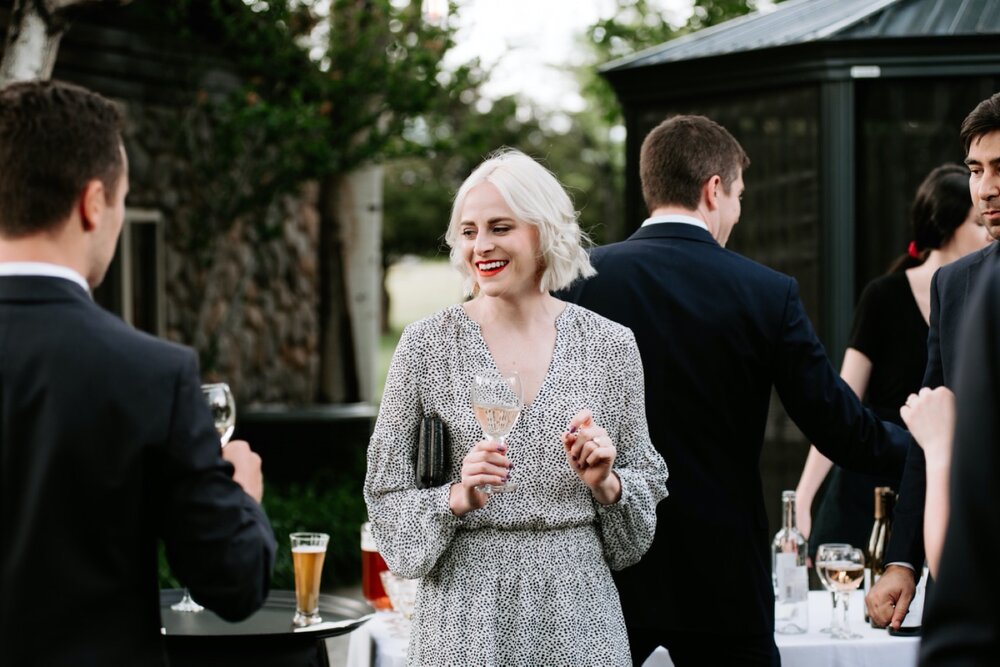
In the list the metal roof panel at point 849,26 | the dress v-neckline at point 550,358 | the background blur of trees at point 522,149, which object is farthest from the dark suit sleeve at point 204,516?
the background blur of trees at point 522,149

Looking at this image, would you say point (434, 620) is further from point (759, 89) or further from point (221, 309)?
point (221, 309)

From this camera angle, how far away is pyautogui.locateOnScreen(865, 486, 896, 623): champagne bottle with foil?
158 inches

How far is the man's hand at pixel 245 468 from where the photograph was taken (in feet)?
7.96

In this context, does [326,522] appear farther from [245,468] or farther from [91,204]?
[91,204]

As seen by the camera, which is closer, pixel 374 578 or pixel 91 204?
pixel 91 204

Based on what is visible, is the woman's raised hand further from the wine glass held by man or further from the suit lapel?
the suit lapel

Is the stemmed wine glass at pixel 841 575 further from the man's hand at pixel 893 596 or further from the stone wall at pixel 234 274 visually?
the stone wall at pixel 234 274

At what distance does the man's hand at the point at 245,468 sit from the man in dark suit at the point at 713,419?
1.41 meters

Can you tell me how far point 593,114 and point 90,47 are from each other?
545 inches

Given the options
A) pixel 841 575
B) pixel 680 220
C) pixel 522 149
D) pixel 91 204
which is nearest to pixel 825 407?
pixel 841 575

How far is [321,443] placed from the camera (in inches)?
408

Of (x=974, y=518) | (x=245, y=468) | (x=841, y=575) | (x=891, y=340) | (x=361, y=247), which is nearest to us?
(x=974, y=518)

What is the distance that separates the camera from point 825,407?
366cm

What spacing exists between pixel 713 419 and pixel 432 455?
89cm
